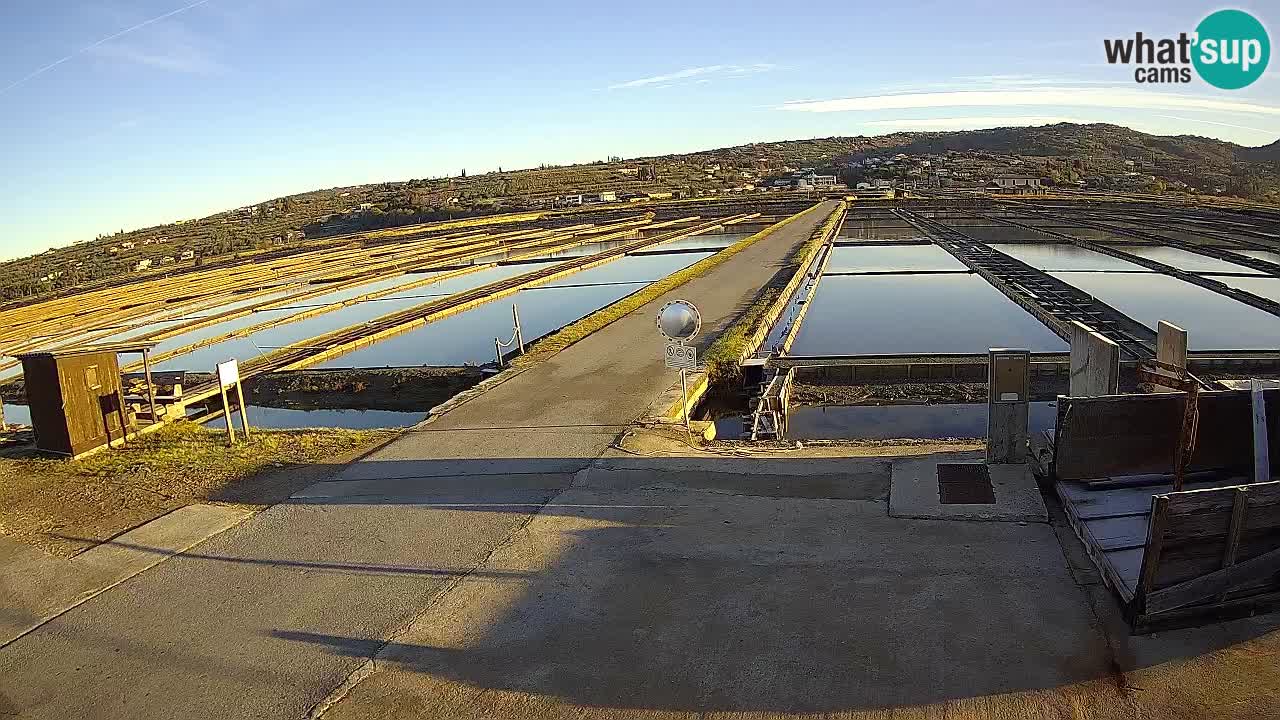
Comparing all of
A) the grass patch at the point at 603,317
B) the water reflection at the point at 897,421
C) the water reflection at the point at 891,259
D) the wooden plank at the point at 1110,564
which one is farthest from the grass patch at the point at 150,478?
the water reflection at the point at 891,259

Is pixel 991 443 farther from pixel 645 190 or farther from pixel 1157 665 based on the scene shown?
pixel 645 190

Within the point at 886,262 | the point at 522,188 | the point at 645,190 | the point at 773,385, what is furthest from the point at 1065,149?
the point at 773,385

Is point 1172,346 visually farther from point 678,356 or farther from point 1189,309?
point 1189,309

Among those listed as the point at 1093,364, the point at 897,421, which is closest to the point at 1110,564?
the point at 1093,364

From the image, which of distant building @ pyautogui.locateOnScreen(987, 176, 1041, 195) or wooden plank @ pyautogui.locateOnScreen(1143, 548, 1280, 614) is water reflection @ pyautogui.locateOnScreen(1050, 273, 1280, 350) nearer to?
wooden plank @ pyautogui.locateOnScreen(1143, 548, 1280, 614)

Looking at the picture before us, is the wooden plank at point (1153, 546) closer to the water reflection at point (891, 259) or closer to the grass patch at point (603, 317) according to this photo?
the grass patch at point (603, 317)

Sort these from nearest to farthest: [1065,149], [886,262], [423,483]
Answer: [423,483], [886,262], [1065,149]

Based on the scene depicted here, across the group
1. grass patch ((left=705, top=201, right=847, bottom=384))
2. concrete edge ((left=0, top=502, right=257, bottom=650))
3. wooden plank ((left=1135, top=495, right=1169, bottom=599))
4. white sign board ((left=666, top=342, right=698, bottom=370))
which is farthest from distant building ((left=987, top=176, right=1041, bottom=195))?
concrete edge ((left=0, top=502, right=257, bottom=650))

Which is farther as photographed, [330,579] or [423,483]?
[423,483]
